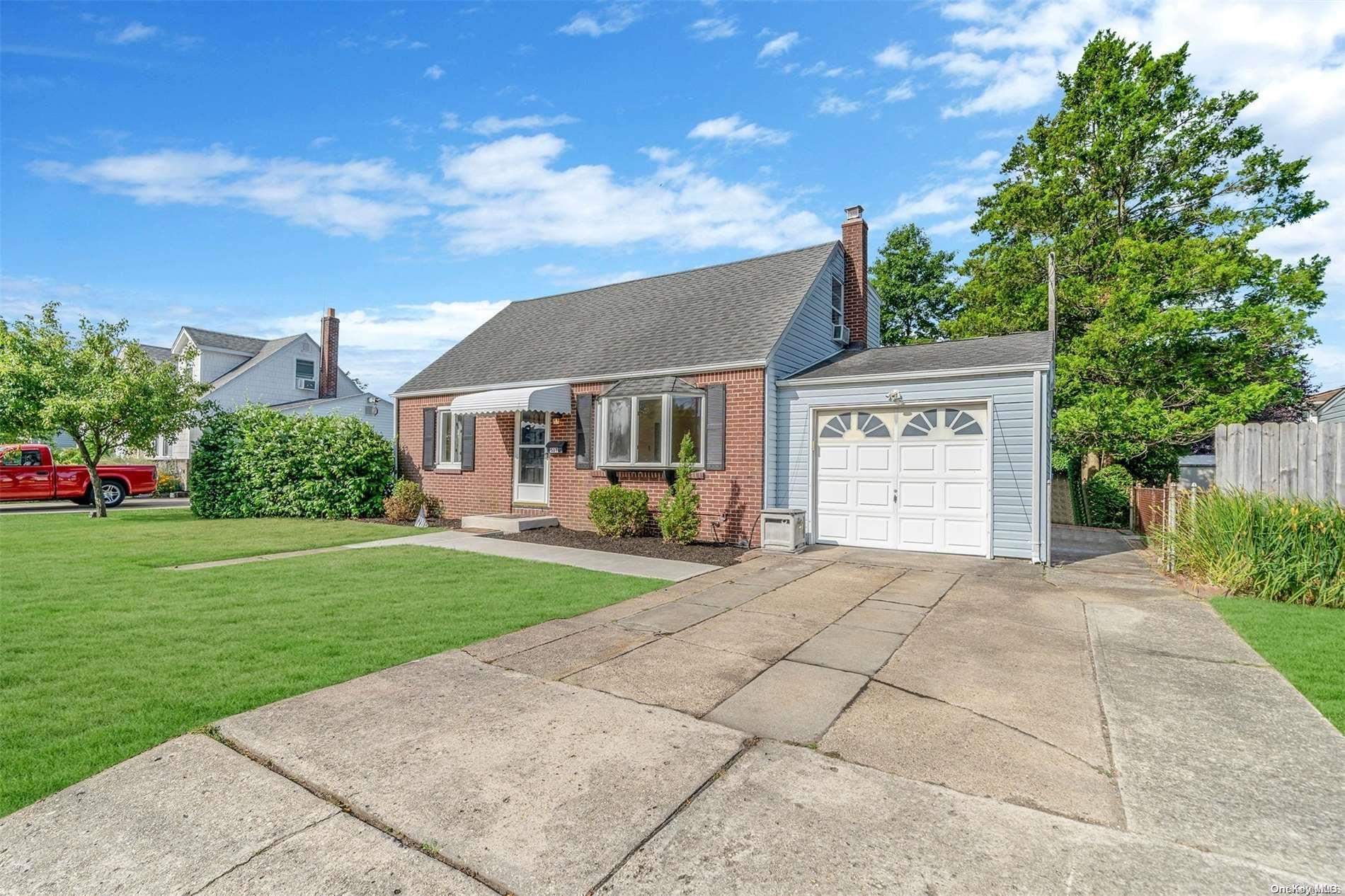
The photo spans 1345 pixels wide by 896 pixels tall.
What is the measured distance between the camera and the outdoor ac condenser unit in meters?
10.4

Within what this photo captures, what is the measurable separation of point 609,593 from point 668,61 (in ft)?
33.4

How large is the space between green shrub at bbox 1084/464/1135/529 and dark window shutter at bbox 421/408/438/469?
1819 cm

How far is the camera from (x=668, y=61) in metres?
11.6

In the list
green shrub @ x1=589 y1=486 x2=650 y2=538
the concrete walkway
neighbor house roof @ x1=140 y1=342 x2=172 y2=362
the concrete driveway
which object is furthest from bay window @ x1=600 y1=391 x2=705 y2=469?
neighbor house roof @ x1=140 y1=342 x2=172 y2=362

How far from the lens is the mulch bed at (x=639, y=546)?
32.5ft

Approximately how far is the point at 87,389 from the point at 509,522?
12505 millimetres

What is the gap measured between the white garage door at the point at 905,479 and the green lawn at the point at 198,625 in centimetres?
479

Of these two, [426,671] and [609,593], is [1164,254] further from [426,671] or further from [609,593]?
[426,671]

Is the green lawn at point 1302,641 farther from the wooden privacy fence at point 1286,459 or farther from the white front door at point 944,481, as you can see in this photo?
the white front door at point 944,481

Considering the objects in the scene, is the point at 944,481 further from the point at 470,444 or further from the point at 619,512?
the point at 470,444

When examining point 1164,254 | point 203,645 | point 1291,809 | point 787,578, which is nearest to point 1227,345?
point 1164,254

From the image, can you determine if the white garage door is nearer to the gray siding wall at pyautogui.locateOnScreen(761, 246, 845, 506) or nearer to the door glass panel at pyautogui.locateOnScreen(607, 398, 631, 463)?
the gray siding wall at pyautogui.locateOnScreen(761, 246, 845, 506)

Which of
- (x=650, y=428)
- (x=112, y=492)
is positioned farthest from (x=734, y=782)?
(x=112, y=492)

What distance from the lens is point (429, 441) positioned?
51.9 feet
